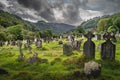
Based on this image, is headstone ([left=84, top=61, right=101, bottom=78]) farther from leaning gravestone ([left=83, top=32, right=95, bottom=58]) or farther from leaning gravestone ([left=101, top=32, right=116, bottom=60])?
leaning gravestone ([left=83, top=32, right=95, bottom=58])

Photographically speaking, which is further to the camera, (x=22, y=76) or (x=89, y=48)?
(x=89, y=48)

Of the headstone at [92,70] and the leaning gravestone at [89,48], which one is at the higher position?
the leaning gravestone at [89,48]

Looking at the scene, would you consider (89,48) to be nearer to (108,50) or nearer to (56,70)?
(108,50)

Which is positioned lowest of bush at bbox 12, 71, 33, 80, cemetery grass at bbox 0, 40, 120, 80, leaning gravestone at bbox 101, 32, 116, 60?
bush at bbox 12, 71, 33, 80

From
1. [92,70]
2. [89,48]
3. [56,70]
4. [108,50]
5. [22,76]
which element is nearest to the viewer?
[92,70]

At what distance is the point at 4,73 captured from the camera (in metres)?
28.0

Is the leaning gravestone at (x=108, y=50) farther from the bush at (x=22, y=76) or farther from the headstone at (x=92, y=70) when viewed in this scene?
the bush at (x=22, y=76)

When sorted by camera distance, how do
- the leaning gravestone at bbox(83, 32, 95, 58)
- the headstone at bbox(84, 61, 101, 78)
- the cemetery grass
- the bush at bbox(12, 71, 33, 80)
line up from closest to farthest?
the headstone at bbox(84, 61, 101, 78) → the cemetery grass → the bush at bbox(12, 71, 33, 80) → the leaning gravestone at bbox(83, 32, 95, 58)

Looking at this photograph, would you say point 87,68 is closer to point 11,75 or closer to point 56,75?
point 56,75

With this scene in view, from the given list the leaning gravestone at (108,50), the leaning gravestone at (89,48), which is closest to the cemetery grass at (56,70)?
the leaning gravestone at (108,50)

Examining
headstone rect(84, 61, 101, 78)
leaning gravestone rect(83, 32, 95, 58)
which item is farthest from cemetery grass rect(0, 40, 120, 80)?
leaning gravestone rect(83, 32, 95, 58)

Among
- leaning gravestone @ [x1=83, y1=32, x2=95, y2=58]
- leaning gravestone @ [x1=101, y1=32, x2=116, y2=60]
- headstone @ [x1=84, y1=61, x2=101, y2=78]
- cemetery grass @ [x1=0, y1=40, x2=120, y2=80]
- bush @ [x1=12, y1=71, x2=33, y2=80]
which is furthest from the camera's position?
leaning gravestone @ [x1=83, y1=32, x2=95, y2=58]

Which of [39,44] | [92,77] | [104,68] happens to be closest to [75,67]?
[104,68]

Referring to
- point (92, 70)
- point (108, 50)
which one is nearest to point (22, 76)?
point (92, 70)
